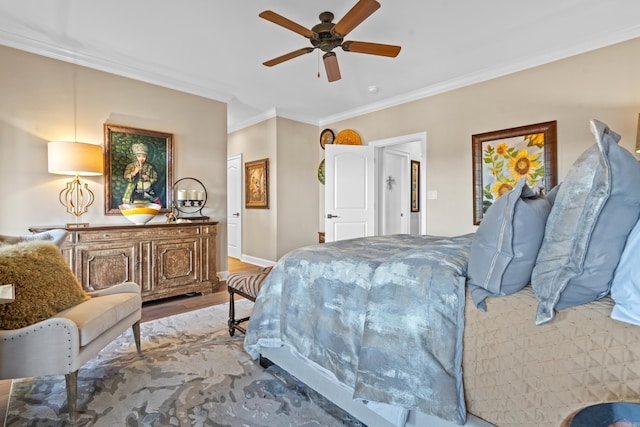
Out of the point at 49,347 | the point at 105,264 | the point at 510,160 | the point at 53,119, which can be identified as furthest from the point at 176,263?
the point at 510,160

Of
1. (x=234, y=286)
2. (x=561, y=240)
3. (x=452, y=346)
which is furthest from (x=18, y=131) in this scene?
(x=561, y=240)

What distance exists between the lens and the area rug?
60.3 inches

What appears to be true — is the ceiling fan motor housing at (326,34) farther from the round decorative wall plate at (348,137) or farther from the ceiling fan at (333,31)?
the round decorative wall plate at (348,137)

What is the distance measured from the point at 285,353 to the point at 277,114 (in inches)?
163

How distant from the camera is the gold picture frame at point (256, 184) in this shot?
532 centimetres

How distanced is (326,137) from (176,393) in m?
4.57

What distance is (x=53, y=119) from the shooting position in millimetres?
3031

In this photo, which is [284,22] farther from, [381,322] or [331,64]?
[381,322]

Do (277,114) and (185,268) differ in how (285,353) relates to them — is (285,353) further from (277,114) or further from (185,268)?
(277,114)

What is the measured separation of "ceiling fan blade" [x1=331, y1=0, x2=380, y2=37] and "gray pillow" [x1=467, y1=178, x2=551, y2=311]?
4.88 feet

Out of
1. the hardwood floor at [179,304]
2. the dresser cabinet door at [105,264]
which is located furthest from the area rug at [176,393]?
the dresser cabinet door at [105,264]

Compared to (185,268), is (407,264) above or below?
above

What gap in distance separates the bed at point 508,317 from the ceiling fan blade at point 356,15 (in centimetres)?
147

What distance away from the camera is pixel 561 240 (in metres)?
0.98
